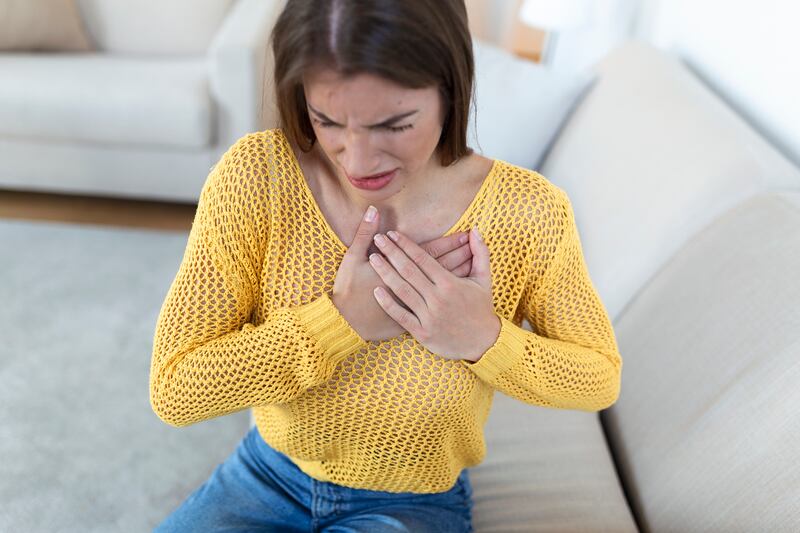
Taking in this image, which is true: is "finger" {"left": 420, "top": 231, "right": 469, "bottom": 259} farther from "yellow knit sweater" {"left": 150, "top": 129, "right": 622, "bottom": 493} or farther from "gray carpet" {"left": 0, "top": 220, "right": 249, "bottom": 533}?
"gray carpet" {"left": 0, "top": 220, "right": 249, "bottom": 533}

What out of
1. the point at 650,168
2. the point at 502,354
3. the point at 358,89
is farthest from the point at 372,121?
the point at 650,168

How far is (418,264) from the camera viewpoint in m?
0.82

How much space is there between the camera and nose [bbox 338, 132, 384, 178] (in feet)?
2.36

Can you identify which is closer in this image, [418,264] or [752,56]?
[418,264]

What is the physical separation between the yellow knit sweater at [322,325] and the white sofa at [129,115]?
1.56 meters

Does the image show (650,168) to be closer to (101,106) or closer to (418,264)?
(418,264)

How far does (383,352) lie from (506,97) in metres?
1.11

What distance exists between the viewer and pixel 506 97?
1.79 meters

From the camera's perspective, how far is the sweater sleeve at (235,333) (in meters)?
0.83

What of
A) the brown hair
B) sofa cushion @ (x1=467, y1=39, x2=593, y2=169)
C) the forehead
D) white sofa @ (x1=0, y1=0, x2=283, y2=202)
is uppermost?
the brown hair

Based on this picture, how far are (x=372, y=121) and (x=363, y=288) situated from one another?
21 centimetres

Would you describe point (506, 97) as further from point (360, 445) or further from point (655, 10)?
point (360, 445)

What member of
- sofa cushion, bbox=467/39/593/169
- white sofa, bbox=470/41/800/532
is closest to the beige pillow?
sofa cushion, bbox=467/39/593/169

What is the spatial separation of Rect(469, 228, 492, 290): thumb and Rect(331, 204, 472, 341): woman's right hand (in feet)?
0.07
